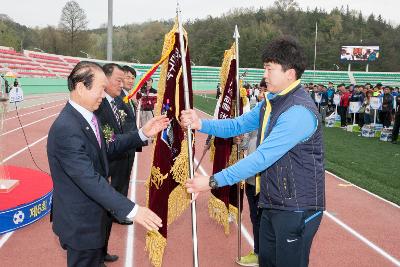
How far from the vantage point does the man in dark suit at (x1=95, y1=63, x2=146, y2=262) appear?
4.52m

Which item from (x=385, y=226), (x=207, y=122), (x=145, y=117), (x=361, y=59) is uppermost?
(x=361, y=59)

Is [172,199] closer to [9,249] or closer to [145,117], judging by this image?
[9,249]

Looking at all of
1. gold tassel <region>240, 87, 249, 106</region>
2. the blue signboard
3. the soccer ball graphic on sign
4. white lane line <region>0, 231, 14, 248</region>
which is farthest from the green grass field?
white lane line <region>0, 231, 14, 248</region>

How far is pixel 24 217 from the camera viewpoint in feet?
17.4

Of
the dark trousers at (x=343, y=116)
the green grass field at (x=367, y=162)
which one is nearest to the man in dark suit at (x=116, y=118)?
the green grass field at (x=367, y=162)

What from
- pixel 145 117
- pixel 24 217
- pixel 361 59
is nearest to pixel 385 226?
pixel 24 217

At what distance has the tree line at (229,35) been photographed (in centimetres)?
6588

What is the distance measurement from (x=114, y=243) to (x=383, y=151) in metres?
9.67

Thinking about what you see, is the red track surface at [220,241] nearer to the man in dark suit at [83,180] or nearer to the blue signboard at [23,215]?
the blue signboard at [23,215]

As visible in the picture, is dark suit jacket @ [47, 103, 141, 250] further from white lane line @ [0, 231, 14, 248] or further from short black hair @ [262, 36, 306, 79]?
white lane line @ [0, 231, 14, 248]

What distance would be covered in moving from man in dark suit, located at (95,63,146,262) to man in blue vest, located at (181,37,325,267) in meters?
2.05

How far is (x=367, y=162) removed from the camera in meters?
10.5

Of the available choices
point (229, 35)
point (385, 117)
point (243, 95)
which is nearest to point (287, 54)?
point (243, 95)

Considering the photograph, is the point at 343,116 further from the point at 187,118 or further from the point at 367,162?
the point at 187,118
